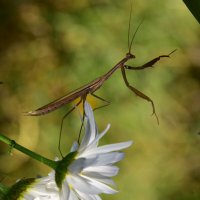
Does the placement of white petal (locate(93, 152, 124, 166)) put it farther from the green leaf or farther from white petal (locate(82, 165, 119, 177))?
the green leaf

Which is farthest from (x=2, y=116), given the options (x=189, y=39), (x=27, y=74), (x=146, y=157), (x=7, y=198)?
(x=7, y=198)

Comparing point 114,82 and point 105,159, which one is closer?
point 105,159

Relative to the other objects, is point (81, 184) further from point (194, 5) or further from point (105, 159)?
point (194, 5)

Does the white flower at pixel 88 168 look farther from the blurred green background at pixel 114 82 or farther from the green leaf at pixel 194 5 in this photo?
the blurred green background at pixel 114 82

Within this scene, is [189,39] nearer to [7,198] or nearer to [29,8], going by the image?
[29,8]

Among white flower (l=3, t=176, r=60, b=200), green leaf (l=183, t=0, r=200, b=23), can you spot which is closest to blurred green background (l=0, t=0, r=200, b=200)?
Answer: green leaf (l=183, t=0, r=200, b=23)

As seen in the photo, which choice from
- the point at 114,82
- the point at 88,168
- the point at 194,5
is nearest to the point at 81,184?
the point at 88,168

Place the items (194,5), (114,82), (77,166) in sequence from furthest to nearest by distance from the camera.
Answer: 1. (114,82)
2. (194,5)
3. (77,166)
